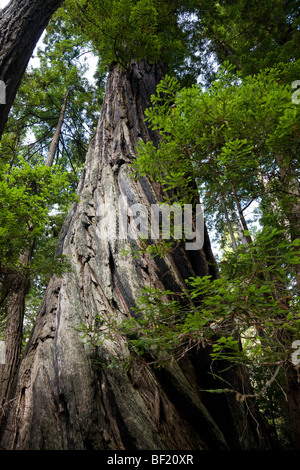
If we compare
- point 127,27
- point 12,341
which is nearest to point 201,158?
point 127,27

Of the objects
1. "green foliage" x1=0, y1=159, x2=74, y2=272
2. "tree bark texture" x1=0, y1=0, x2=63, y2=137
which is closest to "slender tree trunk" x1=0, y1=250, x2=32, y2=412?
"green foliage" x1=0, y1=159, x2=74, y2=272

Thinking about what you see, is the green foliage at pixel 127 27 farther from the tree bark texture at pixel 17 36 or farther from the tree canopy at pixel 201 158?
the tree bark texture at pixel 17 36

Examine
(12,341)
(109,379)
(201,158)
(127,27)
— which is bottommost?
(109,379)

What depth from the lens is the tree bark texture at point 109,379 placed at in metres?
2.19

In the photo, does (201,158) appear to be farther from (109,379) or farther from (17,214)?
(109,379)

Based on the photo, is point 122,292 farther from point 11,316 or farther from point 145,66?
point 145,66

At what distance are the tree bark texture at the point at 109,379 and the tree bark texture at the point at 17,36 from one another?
1.99 m

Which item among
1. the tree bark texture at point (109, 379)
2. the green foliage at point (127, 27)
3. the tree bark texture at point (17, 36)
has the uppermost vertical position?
the green foliage at point (127, 27)

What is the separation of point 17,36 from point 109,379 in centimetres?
345

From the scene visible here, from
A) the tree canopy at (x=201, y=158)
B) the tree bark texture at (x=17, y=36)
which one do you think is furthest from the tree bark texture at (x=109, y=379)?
the tree bark texture at (x=17, y=36)

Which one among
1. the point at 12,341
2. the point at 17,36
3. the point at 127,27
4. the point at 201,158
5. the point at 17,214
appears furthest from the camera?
the point at 12,341

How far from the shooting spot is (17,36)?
2.37 meters

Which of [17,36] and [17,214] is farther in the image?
[17,214]

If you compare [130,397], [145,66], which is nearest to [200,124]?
[130,397]
